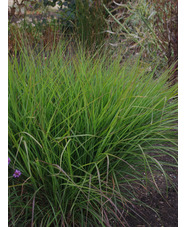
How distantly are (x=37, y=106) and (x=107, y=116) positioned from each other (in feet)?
1.31

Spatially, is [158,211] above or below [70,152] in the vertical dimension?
below

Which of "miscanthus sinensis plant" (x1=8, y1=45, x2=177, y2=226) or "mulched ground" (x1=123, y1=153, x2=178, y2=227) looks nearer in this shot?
"miscanthus sinensis plant" (x1=8, y1=45, x2=177, y2=226)

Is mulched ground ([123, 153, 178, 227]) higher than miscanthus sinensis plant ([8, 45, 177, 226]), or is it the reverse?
miscanthus sinensis plant ([8, 45, 177, 226])

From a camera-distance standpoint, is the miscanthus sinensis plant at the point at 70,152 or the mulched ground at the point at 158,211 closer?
the miscanthus sinensis plant at the point at 70,152

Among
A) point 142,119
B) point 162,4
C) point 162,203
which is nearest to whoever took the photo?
point 142,119

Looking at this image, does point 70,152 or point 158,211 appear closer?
point 70,152

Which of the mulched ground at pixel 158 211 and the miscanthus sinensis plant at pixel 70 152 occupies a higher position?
the miscanthus sinensis plant at pixel 70 152
